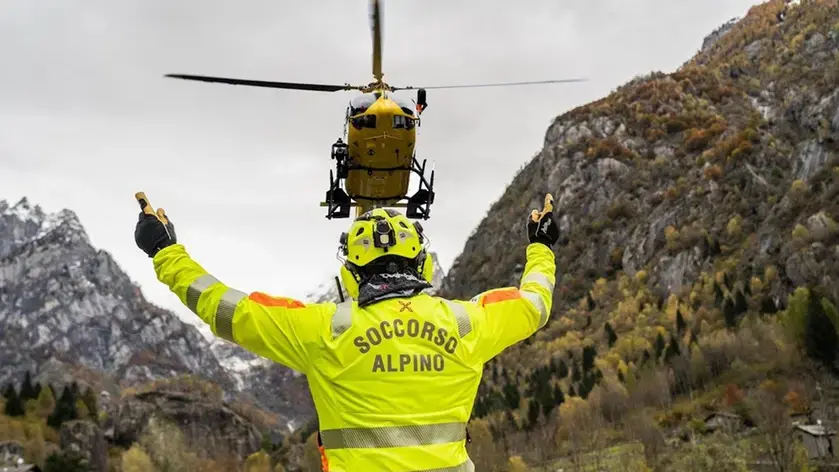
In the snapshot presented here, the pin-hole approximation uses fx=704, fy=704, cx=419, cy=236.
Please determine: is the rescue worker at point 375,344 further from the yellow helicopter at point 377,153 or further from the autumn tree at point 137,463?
the autumn tree at point 137,463

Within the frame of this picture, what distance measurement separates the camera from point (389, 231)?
4.38m

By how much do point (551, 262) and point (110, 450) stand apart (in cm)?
10027

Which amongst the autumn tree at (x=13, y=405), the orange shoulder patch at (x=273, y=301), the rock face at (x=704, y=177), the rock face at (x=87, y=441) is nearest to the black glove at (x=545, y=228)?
the orange shoulder patch at (x=273, y=301)

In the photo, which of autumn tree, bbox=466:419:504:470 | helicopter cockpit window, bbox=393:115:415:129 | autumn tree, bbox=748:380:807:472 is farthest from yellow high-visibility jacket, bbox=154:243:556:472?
autumn tree, bbox=466:419:504:470

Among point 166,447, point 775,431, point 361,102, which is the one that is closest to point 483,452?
point 775,431

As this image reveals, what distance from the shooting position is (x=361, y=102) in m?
13.5

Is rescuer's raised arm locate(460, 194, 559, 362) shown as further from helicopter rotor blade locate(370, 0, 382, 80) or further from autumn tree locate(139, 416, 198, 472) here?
autumn tree locate(139, 416, 198, 472)

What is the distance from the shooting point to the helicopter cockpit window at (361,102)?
→ 13398 millimetres

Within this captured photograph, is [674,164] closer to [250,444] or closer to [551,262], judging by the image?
[250,444]

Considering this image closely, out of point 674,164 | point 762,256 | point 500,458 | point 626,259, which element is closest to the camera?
point 500,458

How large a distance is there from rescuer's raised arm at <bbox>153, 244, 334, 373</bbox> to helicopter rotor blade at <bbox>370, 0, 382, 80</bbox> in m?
9.91

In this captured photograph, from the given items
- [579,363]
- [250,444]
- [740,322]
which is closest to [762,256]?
[740,322]

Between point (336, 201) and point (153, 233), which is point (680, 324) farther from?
point (153, 233)

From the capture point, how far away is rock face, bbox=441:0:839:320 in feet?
312
